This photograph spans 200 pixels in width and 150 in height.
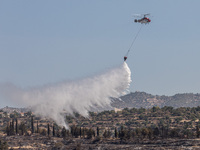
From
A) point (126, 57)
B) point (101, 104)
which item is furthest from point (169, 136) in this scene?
point (126, 57)

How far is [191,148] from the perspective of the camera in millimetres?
116125

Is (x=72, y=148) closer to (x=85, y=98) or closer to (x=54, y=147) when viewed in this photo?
(x=54, y=147)

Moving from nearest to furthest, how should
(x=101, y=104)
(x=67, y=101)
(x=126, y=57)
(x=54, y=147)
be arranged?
(x=126, y=57) < (x=54, y=147) < (x=101, y=104) < (x=67, y=101)

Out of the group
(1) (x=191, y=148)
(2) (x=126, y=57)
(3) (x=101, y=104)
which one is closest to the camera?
(1) (x=191, y=148)

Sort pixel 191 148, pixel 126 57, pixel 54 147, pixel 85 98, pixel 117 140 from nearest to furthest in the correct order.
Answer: pixel 191 148, pixel 126 57, pixel 54 147, pixel 117 140, pixel 85 98

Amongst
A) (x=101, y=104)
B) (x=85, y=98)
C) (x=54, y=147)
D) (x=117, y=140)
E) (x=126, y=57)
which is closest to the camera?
(x=126, y=57)

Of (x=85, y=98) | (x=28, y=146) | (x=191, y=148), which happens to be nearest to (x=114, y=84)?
(x=85, y=98)

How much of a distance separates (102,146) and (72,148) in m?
9.56

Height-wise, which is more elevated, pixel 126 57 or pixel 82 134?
pixel 126 57

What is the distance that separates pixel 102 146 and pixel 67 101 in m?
63.8

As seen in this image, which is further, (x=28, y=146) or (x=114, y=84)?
(x=114, y=84)

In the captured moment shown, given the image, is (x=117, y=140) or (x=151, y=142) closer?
(x=151, y=142)

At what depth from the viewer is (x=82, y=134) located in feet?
581

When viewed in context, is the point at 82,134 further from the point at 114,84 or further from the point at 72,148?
the point at 72,148
